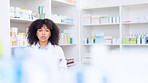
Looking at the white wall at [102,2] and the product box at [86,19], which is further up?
the white wall at [102,2]

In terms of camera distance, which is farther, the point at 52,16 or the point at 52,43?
the point at 52,16

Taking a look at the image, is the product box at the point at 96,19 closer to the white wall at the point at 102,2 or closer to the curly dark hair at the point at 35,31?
the white wall at the point at 102,2

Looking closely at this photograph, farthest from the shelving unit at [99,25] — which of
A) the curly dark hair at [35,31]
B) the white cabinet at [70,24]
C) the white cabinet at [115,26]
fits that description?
the curly dark hair at [35,31]

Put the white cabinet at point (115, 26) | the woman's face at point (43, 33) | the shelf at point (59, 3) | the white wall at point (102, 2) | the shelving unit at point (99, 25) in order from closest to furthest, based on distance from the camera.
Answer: the woman's face at point (43, 33) < the shelf at point (59, 3) < the white cabinet at point (115, 26) < the shelving unit at point (99, 25) < the white wall at point (102, 2)

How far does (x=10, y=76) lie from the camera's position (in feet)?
1.12

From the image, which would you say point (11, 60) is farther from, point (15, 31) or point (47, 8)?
point (47, 8)

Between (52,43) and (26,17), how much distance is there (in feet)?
4.29

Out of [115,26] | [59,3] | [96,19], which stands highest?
[59,3]

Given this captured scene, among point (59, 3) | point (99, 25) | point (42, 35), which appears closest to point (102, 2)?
point (99, 25)

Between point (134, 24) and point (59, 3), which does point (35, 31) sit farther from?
point (134, 24)

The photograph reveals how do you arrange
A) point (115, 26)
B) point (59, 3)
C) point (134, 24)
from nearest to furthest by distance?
point (59, 3)
point (134, 24)
point (115, 26)

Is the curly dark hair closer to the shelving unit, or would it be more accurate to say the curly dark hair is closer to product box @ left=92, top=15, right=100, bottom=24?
the shelving unit

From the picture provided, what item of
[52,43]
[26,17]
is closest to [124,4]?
[26,17]

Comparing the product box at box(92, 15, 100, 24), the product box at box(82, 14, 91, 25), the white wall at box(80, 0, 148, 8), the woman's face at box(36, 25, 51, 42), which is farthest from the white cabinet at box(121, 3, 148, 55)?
the woman's face at box(36, 25, 51, 42)
